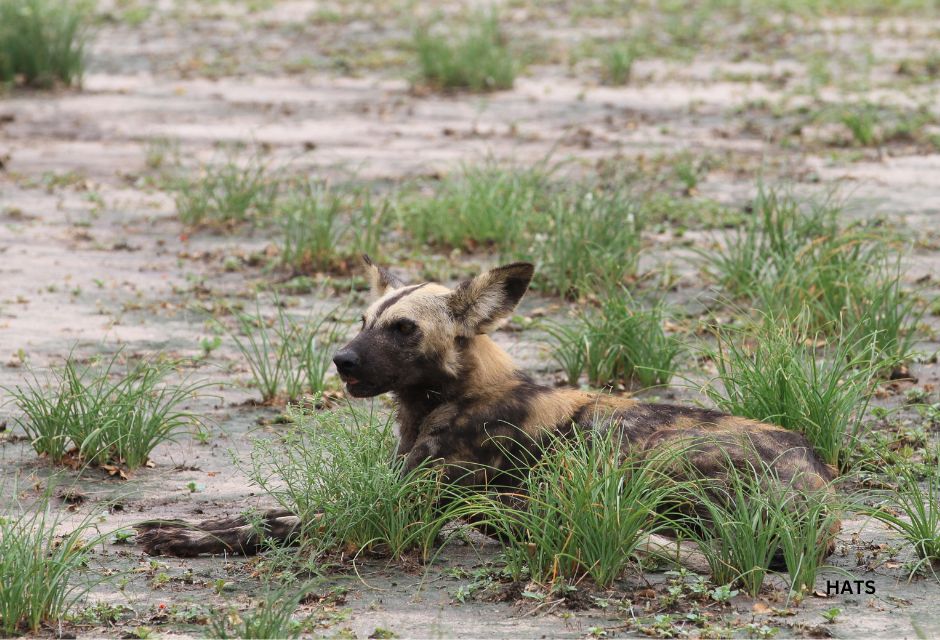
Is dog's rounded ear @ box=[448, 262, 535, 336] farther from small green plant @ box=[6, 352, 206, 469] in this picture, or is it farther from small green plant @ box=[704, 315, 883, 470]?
small green plant @ box=[6, 352, 206, 469]

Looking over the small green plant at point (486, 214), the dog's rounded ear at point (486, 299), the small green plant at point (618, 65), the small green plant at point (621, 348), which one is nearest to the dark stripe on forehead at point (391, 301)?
the dog's rounded ear at point (486, 299)

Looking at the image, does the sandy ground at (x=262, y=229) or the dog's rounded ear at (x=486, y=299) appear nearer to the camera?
the sandy ground at (x=262, y=229)

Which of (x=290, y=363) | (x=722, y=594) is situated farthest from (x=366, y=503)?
(x=290, y=363)

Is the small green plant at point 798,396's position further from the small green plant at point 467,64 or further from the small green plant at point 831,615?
the small green plant at point 467,64

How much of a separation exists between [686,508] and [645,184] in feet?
19.7

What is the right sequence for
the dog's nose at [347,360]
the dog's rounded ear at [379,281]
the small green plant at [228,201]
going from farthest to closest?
the small green plant at [228,201] → the dog's rounded ear at [379,281] → the dog's nose at [347,360]

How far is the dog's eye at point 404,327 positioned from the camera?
A: 519cm

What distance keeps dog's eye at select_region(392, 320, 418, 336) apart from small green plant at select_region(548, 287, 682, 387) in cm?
171

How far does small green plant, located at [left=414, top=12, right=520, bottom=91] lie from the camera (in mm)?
14594

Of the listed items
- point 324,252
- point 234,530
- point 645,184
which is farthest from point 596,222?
point 234,530

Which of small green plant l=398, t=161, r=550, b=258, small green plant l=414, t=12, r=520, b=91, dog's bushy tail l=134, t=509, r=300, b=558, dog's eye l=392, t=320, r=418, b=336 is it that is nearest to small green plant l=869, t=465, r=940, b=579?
dog's eye l=392, t=320, r=418, b=336

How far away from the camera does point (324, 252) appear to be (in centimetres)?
880

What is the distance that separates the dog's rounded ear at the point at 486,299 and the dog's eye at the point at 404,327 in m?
0.17

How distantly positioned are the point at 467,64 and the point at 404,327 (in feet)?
31.9
